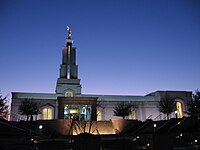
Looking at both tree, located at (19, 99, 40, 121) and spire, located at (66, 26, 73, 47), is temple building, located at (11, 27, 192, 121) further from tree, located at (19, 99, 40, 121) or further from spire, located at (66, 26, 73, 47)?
tree, located at (19, 99, 40, 121)

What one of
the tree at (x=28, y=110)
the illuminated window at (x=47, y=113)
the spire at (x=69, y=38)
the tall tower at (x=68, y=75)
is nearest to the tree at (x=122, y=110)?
the tall tower at (x=68, y=75)

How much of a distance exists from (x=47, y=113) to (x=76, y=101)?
22.7ft

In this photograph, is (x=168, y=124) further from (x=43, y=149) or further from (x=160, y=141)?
(x=43, y=149)

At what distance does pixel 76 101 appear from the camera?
34750mm

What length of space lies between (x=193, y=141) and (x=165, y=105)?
A: 18.0 metres

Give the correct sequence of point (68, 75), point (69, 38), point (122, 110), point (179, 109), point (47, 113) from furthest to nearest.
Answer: point (69, 38), point (68, 75), point (179, 109), point (47, 113), point (122, 110)

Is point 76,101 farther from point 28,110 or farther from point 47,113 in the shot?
point 28,110

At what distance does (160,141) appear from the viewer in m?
14.1

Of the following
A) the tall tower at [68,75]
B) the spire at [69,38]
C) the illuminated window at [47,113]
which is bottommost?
the illuminated window at [47,113]

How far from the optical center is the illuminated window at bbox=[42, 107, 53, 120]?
37531 millimetres

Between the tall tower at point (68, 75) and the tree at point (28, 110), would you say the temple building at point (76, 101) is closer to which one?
the tall tower at point (68, 75)

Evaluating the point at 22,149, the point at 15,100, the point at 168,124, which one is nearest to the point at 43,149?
the point at 22,149

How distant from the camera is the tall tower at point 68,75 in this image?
40.9m

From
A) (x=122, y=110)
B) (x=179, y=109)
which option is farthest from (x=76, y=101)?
(x=179, y=109)
